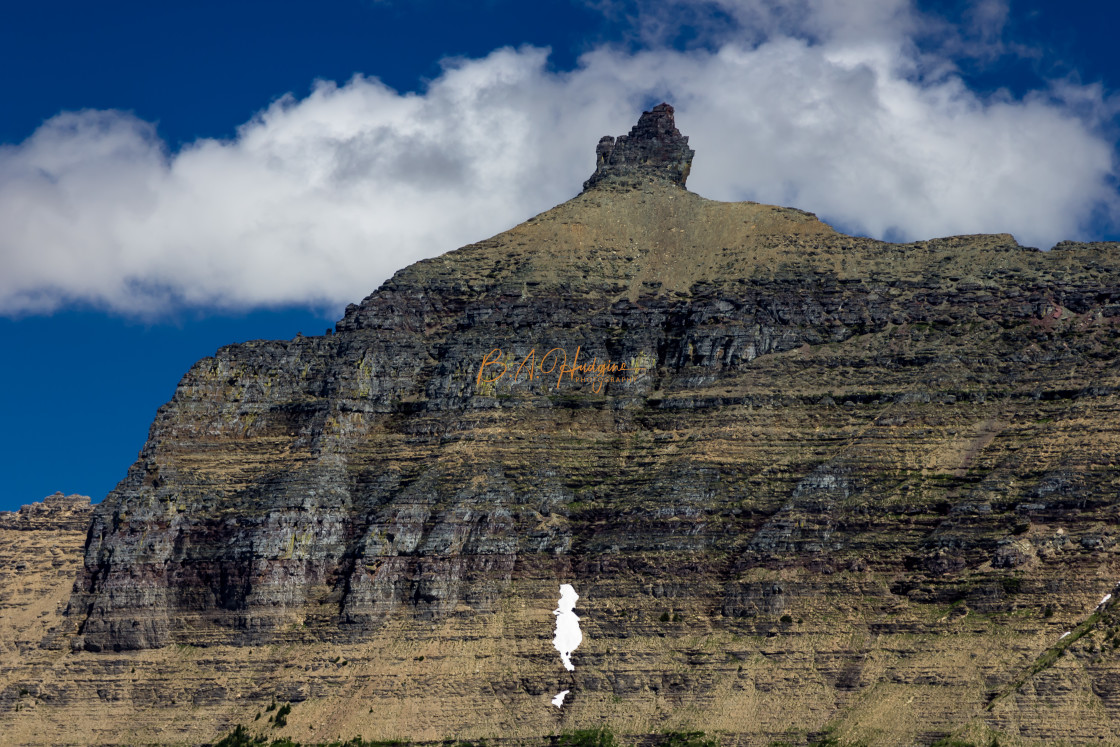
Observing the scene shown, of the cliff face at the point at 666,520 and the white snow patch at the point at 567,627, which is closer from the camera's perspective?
the cliff face at the point at 666,520

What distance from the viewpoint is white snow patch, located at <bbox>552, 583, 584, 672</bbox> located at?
171375 mm

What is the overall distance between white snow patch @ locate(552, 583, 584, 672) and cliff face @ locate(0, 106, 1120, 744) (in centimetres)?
84

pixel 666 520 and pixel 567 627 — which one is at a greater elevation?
pixel 666 520

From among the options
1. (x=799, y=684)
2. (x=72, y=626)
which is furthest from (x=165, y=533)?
(x=799, y=684)

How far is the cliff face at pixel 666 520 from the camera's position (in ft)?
536

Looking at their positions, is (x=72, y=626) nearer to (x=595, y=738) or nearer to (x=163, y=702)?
(x=163, y=702)

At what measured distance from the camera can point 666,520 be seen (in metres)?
178

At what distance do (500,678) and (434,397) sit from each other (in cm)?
3216

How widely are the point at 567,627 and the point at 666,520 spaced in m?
12.3

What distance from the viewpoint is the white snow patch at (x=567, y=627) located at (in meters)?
171

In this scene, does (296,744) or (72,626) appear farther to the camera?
(72,626)

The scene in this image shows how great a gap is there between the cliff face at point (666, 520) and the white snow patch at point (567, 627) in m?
0.84

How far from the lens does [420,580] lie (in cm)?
17925

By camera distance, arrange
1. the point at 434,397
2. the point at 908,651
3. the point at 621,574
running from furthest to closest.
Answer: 1. the point at 434,397
2. the point at 621,574
3. the point at 908,651
